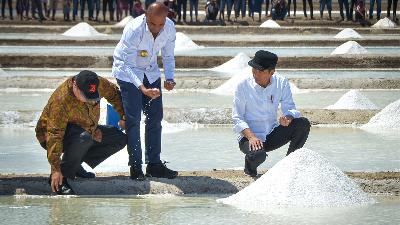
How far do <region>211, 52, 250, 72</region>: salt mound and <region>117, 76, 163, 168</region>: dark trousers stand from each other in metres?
9.34

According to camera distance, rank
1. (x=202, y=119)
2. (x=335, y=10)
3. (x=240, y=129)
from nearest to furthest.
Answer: (x=240, y=129)
(x=202, y=119)
(x=335, y=10)

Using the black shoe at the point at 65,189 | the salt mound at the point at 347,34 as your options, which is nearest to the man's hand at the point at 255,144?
the black shoe at the point at 65,189

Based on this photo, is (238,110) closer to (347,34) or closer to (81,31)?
(347,34)

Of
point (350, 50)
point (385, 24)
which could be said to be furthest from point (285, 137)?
point (385, 24)

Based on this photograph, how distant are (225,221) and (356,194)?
2.98 ft

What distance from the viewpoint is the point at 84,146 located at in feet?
22.5

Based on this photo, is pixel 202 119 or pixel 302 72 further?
pixel 302 72

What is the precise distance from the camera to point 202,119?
35.2 feet

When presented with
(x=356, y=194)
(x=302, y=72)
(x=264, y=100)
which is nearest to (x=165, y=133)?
(x=264, y=100)

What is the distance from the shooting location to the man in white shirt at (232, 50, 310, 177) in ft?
23.0

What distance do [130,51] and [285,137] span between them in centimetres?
110

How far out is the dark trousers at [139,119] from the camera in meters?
7.05

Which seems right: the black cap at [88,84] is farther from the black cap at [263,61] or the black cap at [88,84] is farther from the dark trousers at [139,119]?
the black cap at [263,61]

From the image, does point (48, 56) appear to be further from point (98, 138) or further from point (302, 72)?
point (98, 138)
